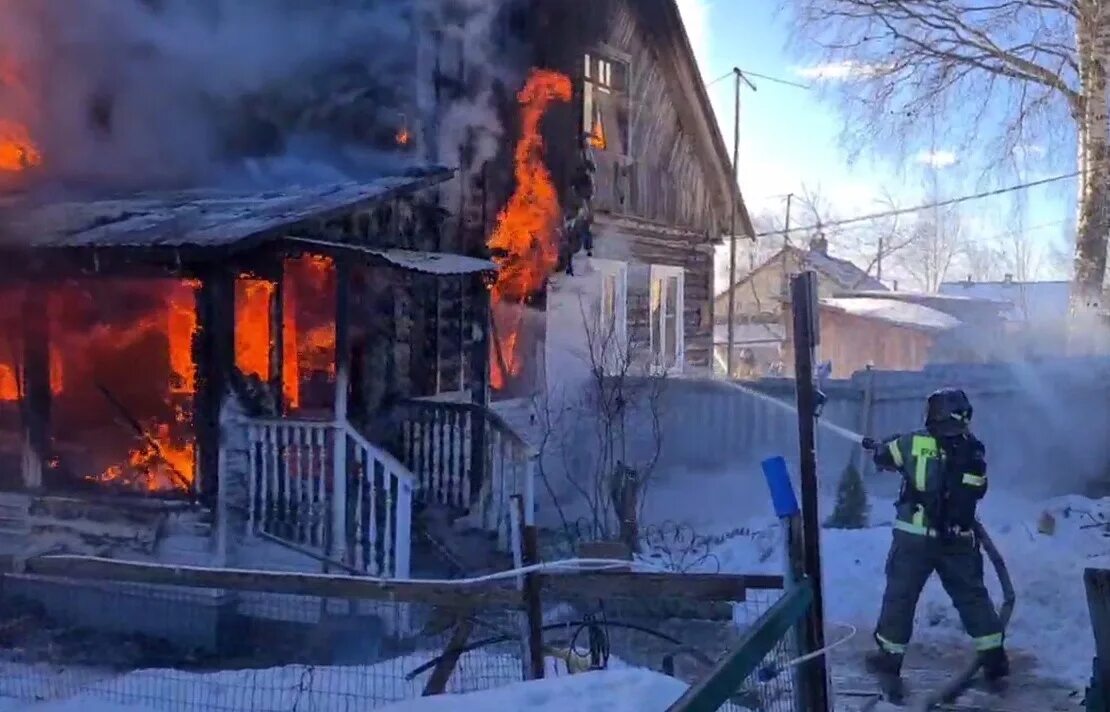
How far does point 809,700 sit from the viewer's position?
449 cm

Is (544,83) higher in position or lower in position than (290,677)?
higher

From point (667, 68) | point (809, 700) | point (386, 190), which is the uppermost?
point (667, 68)

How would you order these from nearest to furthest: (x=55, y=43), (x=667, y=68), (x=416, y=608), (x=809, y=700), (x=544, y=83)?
(x=809, y=700) → (x=416, y=608) → (x=55, y=43) → (x=544, y=83) → (x=667, y=68)

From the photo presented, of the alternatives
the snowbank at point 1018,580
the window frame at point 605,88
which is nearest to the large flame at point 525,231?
the window frame at point 605,88

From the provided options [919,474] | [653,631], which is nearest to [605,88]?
[919,474]

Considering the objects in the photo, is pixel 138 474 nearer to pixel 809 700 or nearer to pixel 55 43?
pixel 55 43

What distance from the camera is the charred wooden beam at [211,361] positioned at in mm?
8812

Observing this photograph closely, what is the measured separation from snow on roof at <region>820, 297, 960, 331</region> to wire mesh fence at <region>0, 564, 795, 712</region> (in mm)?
32980

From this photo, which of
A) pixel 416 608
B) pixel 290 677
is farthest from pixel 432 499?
pixel 290 677

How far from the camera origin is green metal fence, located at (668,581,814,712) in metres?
3.09

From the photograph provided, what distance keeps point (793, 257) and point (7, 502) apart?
5257 centimetres

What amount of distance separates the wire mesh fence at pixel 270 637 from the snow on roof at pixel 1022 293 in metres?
53.4

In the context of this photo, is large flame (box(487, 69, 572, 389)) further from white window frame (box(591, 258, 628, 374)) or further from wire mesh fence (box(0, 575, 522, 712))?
wire mesh fence (box(0, 575, 522, 712))

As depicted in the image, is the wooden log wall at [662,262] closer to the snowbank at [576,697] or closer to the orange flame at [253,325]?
the orange flame at [253,325]
